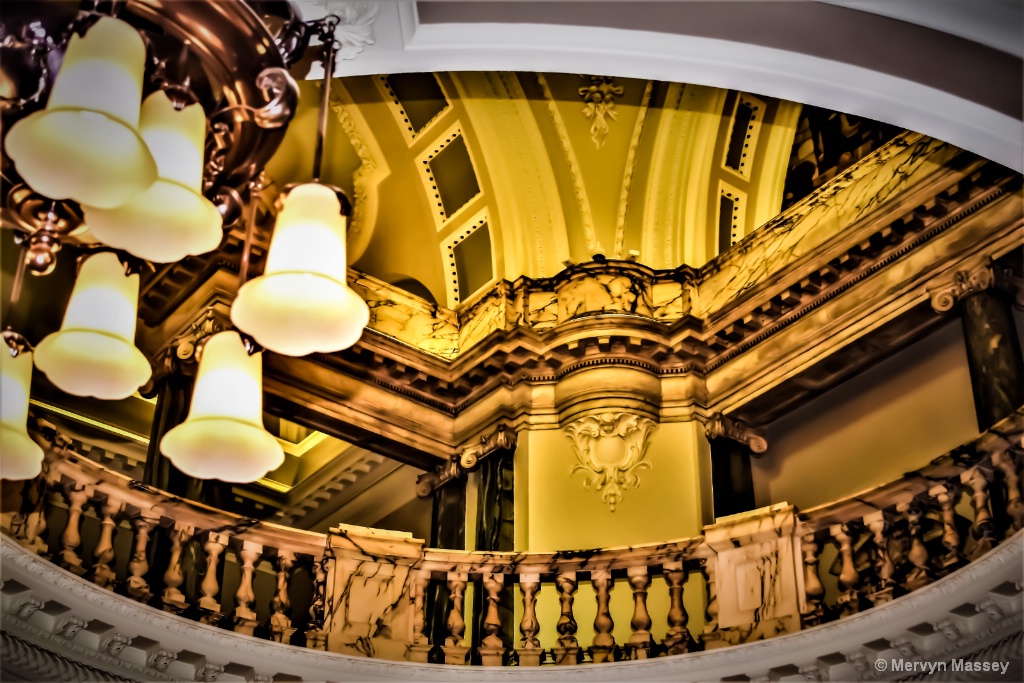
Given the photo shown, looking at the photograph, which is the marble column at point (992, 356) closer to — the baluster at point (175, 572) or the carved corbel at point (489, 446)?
the carved corbel at point (489, 446)

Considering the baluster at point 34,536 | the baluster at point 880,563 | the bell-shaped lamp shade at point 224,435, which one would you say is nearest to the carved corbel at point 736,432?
the baluster at point 880,563

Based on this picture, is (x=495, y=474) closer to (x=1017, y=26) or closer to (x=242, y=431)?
(x=242, y=431)

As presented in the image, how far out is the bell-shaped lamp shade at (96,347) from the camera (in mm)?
4664

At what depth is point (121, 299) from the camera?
16.6ft


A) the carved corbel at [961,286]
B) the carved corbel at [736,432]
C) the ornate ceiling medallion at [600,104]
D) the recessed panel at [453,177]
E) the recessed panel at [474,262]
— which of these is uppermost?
the ornate ceiling medallion at [600,104]

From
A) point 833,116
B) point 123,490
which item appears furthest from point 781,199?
point 123,490

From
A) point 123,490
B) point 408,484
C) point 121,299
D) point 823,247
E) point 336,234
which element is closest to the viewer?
point 336,234

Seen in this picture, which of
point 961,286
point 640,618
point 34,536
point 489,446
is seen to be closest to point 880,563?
point 640,618

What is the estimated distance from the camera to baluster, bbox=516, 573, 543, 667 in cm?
785

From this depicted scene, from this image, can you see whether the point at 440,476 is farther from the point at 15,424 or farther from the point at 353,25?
the point at 353,25

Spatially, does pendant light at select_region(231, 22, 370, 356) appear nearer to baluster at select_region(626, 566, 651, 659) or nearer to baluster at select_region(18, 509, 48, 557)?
baluster at select_region(18, 509, 48, 557)

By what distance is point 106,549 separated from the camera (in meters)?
7.23

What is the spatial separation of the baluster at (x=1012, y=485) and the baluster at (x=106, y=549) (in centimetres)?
490

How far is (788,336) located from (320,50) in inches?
226
